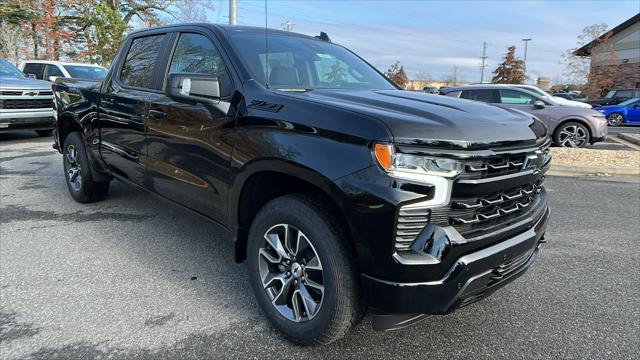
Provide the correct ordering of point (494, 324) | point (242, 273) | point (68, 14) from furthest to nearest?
point (68, 14) → point (242, 273) → point (494, 324)

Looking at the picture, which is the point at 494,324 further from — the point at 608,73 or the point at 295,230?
the point at 608,73

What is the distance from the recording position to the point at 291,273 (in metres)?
2.60

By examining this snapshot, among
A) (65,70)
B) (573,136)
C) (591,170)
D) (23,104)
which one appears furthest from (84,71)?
(573,136)

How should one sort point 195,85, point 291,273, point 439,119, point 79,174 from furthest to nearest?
1. point 79,174
2. point 195,85
3. point 291,273
4. point 439,119

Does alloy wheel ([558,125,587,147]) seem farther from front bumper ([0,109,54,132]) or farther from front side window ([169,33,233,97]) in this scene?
front bumper ([0,109,54,132])

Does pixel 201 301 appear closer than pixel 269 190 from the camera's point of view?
No

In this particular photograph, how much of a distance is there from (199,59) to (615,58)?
135 feet

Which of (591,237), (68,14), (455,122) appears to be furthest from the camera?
(68,14)

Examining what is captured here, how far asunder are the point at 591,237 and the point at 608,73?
1449 inches

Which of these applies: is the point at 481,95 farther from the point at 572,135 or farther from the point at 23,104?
the point at 23,104

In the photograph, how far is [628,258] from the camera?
4.09m

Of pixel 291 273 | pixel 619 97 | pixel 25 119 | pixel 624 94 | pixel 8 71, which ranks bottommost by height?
pixel 291 273

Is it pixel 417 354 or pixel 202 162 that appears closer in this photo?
pixel 417 354

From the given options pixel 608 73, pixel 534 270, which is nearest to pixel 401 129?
pixel 534 270
